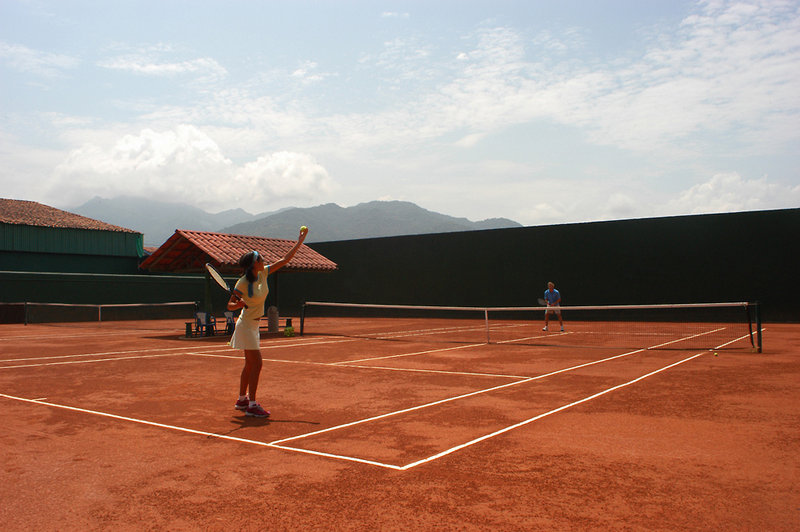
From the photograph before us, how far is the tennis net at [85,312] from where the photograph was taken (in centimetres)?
2527

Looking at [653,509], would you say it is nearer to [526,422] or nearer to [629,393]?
[526,422]

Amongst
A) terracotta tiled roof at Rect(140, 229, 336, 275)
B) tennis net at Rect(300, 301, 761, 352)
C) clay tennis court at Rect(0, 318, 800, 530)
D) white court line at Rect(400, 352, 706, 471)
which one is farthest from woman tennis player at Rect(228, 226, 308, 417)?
terracotta tiled roof at Rect(140, 229, 336, 275)

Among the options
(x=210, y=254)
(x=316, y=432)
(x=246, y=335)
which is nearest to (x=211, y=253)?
(x=210, y=254)

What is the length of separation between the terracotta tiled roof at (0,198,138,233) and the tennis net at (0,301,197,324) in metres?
14.7

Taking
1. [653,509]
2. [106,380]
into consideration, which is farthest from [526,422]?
[106,380]

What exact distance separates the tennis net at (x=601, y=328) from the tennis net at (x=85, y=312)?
8949mm

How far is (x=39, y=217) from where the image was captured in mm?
42125

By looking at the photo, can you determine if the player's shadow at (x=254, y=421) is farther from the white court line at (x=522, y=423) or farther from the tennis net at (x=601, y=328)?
the tennis net at (x=601, y=328)

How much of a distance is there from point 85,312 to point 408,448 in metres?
26.6

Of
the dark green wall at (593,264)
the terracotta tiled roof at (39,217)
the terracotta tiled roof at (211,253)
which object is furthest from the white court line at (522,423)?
the terracotta tiled roof at (39,217)

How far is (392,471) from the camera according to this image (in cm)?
471

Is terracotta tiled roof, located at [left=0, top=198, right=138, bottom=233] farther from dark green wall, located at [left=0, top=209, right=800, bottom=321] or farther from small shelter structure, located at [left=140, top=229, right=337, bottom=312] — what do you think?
small shelter structure, located at [left=140, top=229, right=337, bottom=312]

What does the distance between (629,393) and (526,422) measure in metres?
2.24

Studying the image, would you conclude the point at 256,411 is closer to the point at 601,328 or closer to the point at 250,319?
the point at 250,319
